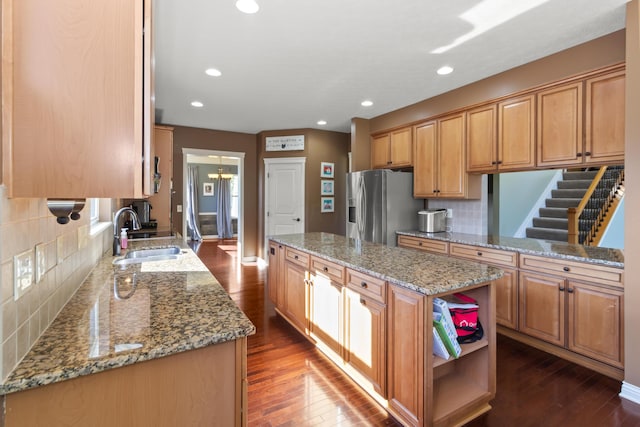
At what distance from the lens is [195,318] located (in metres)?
1.15

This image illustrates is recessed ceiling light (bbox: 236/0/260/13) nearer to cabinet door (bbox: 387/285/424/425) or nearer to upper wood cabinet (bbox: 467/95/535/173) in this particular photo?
cabinet door (bbox: 387/285/424/425)

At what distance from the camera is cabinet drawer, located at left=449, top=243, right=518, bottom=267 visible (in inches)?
109

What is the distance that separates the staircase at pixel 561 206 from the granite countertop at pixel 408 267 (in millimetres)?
3820

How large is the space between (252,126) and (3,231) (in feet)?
16.4

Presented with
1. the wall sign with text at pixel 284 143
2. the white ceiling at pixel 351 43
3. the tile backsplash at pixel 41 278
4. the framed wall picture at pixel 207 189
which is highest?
the white ceiling at pixel 351 43

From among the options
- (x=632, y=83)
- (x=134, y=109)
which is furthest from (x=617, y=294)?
(x=134, y=109)

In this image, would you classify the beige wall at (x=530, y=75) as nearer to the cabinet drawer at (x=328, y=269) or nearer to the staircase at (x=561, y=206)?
the cabinet drawer at (x=328, y=269)

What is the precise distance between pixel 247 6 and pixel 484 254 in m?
2.92

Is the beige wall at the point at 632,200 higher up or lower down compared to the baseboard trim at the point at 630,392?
higher up

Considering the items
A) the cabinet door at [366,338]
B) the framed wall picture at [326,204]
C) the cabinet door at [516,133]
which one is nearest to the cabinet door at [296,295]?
the cabinet door at [366,338]

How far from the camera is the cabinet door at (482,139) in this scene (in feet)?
10.6

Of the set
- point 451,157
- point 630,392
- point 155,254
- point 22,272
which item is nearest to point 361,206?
point 451,157

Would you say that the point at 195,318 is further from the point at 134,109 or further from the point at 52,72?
the point at 52,72

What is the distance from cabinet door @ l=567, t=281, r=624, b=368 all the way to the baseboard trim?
0.16 m
